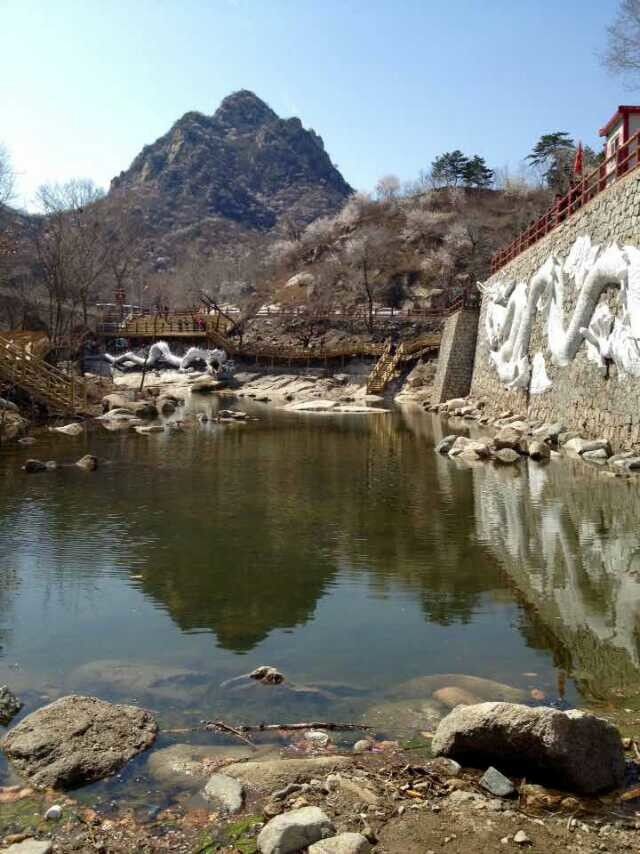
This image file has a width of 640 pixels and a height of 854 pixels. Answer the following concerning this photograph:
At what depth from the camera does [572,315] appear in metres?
19.4

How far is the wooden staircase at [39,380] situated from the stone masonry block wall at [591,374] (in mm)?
15117

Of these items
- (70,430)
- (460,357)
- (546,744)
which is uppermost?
(460,357)

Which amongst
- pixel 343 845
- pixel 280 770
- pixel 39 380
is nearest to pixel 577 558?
pixel 280 770

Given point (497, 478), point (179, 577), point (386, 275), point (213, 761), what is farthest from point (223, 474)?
point (386, 275)

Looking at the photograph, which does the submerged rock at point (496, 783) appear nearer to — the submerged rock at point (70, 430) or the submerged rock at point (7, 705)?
the submerged rock at point (7, 705)

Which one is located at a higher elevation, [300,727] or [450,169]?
[450,169]

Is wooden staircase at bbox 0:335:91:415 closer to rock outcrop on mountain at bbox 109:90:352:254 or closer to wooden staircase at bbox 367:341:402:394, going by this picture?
wooden staircase at bbox 367:341:402:394

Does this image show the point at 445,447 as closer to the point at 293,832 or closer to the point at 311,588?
the point at 311,588

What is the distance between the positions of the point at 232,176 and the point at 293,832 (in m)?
133

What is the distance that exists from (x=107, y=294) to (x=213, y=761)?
6706 centimetres

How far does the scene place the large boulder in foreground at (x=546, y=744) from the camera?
11.8ft

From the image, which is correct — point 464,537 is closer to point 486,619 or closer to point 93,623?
point 486,619

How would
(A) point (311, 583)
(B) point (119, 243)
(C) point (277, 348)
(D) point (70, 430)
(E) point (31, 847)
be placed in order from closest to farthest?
1. (E) point (31, 847)
2. (A) point (311, 583)
3. (D) point (70, 430)
4. (C) point (277, 348)
5. (B) point (119, 243)

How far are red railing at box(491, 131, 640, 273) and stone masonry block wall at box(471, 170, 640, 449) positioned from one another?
0.46 metres
